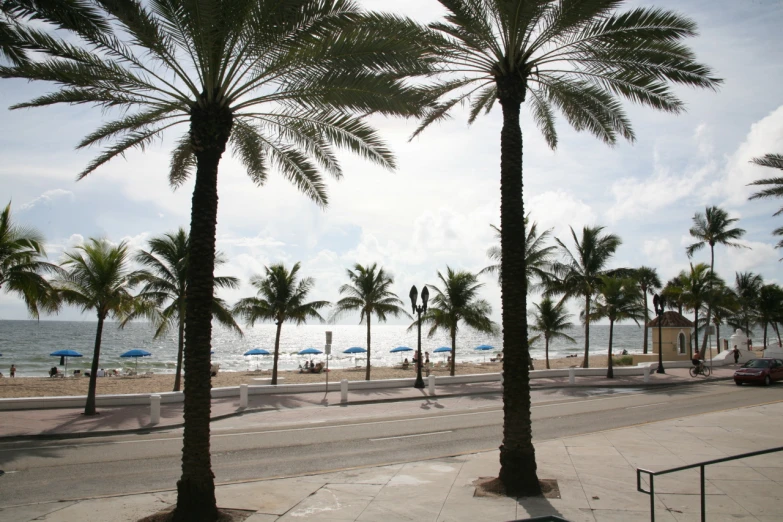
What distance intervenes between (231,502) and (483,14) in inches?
384

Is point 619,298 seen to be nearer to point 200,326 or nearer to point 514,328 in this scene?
point 514,328

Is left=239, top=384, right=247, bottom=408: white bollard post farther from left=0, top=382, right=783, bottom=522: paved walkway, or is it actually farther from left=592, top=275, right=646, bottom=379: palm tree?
left=592, top=275, right=646, bottom=379: palm tree

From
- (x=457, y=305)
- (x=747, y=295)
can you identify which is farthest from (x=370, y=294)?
(x=747, y=295)

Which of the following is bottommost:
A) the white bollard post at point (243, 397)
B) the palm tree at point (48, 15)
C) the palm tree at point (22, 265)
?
the white bollard post at point (243, 397)

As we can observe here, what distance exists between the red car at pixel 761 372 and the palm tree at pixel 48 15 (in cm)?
3182

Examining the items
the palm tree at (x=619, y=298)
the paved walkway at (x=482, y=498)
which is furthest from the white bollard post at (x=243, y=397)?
the palm tree at (x=619, y=298)

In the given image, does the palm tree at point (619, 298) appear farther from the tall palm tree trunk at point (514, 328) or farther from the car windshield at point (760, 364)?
the tall palm tree trunk at point (514, 328)

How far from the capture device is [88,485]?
10625 mm

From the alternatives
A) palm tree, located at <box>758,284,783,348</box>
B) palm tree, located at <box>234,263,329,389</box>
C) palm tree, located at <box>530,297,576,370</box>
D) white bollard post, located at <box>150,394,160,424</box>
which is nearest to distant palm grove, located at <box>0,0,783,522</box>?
white bollard post, located at <box>150,394,160,424</box>

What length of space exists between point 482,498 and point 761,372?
2642cm

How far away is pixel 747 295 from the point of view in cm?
6272

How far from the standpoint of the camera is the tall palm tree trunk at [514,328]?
9.48 meters

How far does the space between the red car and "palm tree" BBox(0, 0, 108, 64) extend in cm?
3182

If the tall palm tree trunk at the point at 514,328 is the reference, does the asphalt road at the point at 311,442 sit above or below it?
below
